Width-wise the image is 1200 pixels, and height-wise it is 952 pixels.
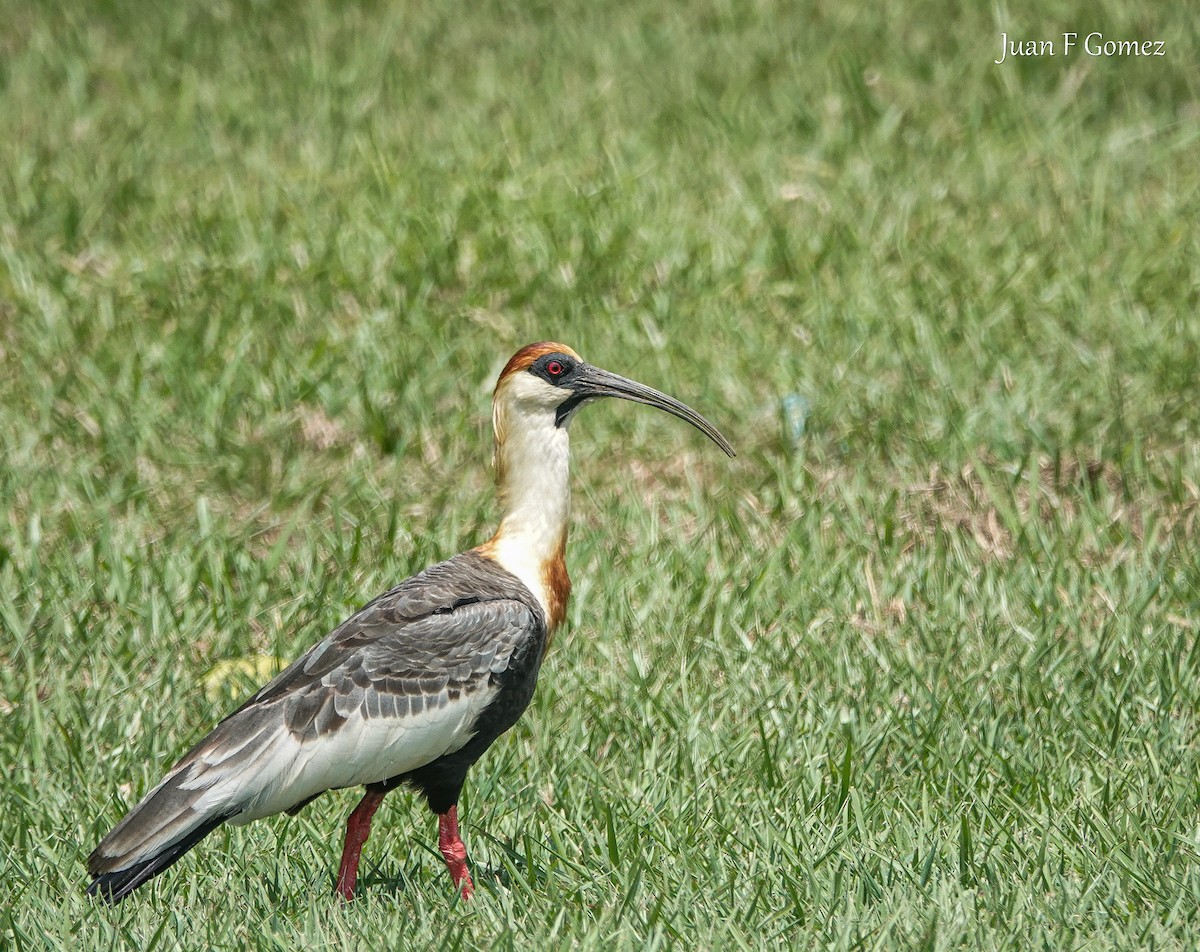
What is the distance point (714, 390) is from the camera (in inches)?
270

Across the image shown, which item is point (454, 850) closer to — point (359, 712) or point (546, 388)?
point (359, 712)

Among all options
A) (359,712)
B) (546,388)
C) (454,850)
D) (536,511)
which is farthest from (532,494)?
(454,850)

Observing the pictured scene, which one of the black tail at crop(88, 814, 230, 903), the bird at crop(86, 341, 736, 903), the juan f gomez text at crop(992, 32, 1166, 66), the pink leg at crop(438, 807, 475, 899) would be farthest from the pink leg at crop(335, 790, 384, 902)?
the juan f gomez text at crop(992, 32, 1166, 66)

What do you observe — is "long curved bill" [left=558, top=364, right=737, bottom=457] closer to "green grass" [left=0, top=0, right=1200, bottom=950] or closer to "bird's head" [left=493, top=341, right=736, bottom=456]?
"bird's head" [left=493, top=341, right=736, bottom=456]

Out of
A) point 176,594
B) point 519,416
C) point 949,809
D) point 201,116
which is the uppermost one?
Result: point 201,116

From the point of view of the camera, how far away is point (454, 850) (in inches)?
165

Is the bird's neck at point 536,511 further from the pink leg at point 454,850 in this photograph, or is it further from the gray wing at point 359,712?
the pink leg at point 454,850

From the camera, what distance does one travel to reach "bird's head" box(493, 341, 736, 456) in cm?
465

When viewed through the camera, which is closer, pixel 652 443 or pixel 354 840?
pixel 354 840

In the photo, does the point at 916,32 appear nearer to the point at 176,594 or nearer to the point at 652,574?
the point at 652,574

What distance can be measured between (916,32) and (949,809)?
6.34 metres

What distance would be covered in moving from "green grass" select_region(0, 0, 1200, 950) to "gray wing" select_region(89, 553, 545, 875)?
0.82 feet

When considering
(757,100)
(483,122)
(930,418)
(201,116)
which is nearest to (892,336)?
(930,418)

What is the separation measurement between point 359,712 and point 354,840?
13.2 inches
